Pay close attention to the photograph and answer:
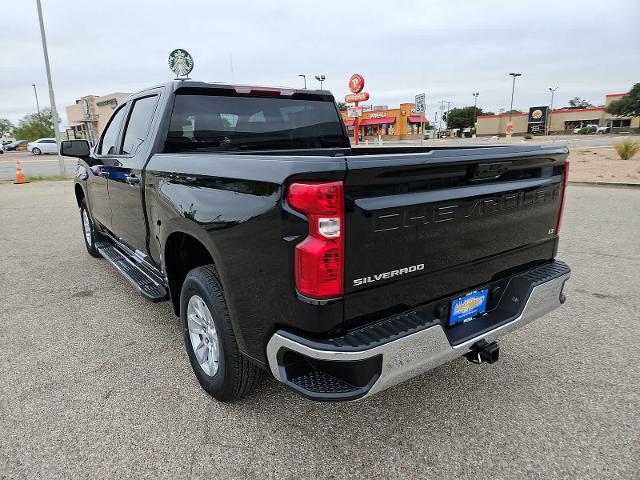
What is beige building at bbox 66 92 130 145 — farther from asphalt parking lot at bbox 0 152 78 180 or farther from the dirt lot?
the dirt lot

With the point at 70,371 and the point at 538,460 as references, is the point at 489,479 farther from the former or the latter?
the point at 70,371

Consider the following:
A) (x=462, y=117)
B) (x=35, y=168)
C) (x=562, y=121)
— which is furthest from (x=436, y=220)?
(x=462, y=117)

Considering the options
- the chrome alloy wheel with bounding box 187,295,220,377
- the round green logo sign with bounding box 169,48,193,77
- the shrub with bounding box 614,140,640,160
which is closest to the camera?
the chrome alloy wheel with bounding box 187,295,220,377

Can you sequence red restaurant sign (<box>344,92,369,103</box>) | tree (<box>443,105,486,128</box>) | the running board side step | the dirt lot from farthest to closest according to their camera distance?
tree (<box>443,105,486,128</box>)
red restaurant sign (<box>344,92,369,103</box>)
the dirt lot
the running board side step

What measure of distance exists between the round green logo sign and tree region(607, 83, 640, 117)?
76.8 metres

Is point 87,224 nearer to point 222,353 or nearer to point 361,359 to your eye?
point 222,353

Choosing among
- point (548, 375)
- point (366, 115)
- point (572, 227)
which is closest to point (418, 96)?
point (572, 227)

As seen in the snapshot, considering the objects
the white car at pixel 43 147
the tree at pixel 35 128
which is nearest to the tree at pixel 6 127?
the tree at pixel 35 128

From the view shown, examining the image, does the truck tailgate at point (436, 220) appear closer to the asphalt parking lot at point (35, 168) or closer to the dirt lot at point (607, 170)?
the dirt lot at point (607, 170)

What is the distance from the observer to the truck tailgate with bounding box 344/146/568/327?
6.24ft

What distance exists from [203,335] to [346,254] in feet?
4.48

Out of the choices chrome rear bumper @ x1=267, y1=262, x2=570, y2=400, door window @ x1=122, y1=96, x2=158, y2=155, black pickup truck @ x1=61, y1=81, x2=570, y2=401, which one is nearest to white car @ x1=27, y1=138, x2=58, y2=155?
door window @ x1=122, y1=96, x2=158, y2=155

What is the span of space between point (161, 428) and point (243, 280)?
3.43 feet

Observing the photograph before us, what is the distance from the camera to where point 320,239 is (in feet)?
6.01
